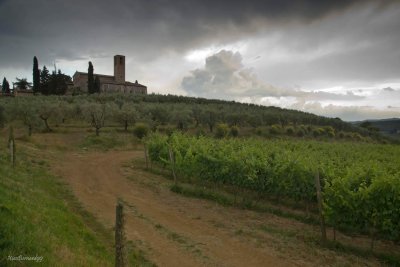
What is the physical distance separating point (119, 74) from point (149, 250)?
122068 mm

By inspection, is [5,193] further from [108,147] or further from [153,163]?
[108,147]

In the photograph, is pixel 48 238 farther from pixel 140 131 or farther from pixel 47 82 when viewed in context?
pixel 47 82

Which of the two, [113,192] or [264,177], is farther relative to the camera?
[113,192]

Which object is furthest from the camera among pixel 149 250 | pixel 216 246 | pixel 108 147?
pixel 108 147

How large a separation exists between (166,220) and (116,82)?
109623mm

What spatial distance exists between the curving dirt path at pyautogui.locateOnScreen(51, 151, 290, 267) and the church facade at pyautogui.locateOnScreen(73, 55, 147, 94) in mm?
90295

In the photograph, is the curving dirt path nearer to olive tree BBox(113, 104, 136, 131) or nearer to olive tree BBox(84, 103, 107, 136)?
olive tree BBox(84, 103, 107, 136)

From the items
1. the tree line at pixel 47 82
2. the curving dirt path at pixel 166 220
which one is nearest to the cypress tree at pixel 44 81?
the tree line at pixel 47 82

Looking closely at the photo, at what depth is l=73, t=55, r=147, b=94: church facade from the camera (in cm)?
11206

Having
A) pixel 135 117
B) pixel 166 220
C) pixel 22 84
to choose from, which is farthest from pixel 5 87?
pixel 166 220

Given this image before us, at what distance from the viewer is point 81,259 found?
8.04 meters

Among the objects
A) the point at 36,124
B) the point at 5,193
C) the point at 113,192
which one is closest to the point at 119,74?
the point at 36,124

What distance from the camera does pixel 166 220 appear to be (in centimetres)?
1543

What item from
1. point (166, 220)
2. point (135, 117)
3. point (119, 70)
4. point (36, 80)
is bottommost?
point (166, 220)
